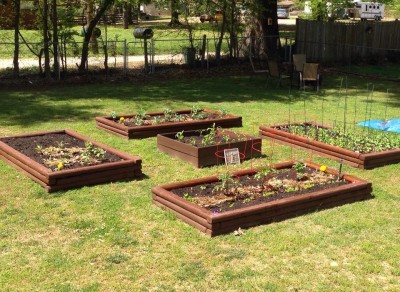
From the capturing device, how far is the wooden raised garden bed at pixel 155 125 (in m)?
9.35

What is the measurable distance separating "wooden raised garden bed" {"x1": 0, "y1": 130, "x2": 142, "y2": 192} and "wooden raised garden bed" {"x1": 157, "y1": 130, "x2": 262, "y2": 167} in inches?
36.9

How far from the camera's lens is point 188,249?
4.99 m

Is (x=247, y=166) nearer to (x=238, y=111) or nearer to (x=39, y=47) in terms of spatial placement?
(x=238, y=111)

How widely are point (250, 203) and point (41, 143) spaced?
3.75 meters

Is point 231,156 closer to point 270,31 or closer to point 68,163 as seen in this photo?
point 68,163

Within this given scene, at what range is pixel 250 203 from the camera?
18.8 feet

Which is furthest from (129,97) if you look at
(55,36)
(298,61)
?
(298,61)

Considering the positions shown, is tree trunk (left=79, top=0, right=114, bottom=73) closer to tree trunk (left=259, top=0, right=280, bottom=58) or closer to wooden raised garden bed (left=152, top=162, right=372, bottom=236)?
tree trunk (left=259, top=0, right=280, bottom=58)

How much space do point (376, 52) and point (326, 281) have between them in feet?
67.0

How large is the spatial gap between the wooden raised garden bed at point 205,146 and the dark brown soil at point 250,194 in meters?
1.20

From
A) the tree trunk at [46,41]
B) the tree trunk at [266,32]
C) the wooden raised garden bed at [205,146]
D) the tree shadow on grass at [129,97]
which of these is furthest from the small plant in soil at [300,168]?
the tree trunk at [266,32]

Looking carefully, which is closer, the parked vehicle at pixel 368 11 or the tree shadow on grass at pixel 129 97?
the tree shadow on grass at pixel 129 97

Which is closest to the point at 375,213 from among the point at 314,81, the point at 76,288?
the point at 76,288

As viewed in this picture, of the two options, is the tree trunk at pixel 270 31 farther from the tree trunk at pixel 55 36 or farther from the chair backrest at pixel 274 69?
the tree trunk at pixel 55 36
